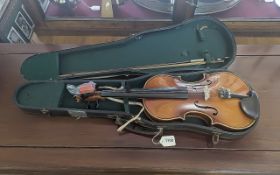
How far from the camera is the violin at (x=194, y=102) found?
3.10ft

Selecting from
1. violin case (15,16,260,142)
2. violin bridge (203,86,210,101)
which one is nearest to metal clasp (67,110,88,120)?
violin case (15,16,260,142)

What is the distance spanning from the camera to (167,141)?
965 millimetres

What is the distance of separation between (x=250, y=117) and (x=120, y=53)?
19.0 inches

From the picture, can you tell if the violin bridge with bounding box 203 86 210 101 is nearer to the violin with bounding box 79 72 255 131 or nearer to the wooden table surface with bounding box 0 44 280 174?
the violin with bounding box 79 72 255 131

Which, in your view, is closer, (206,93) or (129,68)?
(206,93)

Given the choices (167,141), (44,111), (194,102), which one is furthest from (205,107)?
(44,111)

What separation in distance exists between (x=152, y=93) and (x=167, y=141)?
15cm

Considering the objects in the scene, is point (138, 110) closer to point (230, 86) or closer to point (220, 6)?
point (230, 86)

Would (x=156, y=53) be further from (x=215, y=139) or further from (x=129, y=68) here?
(x=215, y=139)

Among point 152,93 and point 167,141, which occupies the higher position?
point 152,93

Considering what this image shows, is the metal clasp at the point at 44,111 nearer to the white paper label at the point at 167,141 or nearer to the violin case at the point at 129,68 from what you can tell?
the violin case at the point at 129,68

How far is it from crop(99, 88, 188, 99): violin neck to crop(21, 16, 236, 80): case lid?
0.15 meters

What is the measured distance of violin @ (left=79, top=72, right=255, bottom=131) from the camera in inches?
37.2

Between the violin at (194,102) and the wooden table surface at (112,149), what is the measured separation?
7 centimetres
